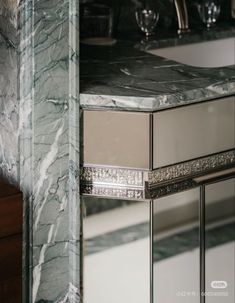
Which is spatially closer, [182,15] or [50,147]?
[50,147]

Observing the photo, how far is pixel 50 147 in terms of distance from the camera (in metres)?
2.23

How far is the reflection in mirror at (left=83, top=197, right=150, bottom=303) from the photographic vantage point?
90.4 inches

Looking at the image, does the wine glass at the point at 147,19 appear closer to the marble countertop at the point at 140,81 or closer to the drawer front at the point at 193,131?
the marble countertop at the point at 140,81

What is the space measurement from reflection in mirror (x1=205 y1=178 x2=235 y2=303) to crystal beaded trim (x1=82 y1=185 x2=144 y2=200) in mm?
226

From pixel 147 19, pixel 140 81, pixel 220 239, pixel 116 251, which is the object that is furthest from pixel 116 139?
pixel 147 19

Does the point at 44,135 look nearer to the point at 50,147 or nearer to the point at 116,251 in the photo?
the point at 50,147

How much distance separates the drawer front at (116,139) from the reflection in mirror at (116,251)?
0.11 metres

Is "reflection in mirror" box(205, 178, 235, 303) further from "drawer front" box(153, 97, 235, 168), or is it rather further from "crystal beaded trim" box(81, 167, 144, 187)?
"crystal beaded trim" box(81, 167, 144, 187)

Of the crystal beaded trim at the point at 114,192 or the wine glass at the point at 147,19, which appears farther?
the wine glass at the point at 147,19

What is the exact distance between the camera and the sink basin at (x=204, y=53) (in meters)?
2.87

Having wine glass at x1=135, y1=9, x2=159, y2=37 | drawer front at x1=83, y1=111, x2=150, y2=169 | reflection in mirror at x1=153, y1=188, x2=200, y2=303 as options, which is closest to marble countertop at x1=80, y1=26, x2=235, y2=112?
drawer front at x1=83, y1=111, x2=150, y2=169

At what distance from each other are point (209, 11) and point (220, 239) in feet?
3.11

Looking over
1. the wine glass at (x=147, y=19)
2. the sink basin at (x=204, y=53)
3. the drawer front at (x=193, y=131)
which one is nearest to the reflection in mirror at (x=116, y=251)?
the drawer front at (x=193, y=131)

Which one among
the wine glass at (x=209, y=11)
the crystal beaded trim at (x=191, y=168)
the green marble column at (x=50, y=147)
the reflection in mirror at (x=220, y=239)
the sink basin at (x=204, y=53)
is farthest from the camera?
the wine glass at (x=209, y=11)
